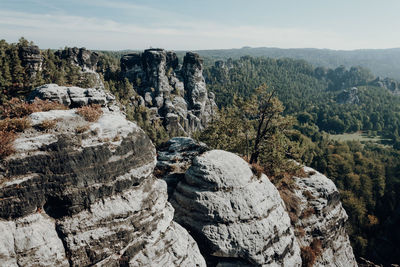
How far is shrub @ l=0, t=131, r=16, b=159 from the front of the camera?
11.2 metres

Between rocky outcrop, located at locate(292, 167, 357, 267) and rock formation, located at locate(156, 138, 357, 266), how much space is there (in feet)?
0.35

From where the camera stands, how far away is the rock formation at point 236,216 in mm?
18469

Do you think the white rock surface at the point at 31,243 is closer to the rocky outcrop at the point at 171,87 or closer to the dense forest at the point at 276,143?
the dense forest at the point at 276,143

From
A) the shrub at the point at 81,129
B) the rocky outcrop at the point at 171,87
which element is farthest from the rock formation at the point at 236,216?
the rocky outcrop at the point at 171,87

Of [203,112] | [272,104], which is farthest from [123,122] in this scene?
[203,112]

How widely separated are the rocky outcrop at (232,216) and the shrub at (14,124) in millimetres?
12568

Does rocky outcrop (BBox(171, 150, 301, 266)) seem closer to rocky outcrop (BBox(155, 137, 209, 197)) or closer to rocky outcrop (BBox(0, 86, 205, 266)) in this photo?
rocky outcrop (BBox(155, 137, 209, 197))

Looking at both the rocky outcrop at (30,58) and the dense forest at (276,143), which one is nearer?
the dense forest at (276,143)

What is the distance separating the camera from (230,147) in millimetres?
28906

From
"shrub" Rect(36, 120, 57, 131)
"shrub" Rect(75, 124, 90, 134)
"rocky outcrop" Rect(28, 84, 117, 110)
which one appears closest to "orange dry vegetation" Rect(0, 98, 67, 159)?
"shrub" Rect(36, 120, 57, 131)

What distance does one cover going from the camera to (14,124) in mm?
12211

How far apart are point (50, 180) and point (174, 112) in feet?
341

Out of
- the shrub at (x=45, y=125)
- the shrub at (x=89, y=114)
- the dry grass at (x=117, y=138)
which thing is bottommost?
the dry grass at (x=117, y=138)

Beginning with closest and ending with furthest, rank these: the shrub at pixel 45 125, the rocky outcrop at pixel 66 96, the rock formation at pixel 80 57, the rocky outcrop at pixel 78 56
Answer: the shrub at pixel 45 125 < the rocky outcrop at pixel 66 96 < the rock formation at pixel 80 57 < the rocky outcrop at pixel 78 56
